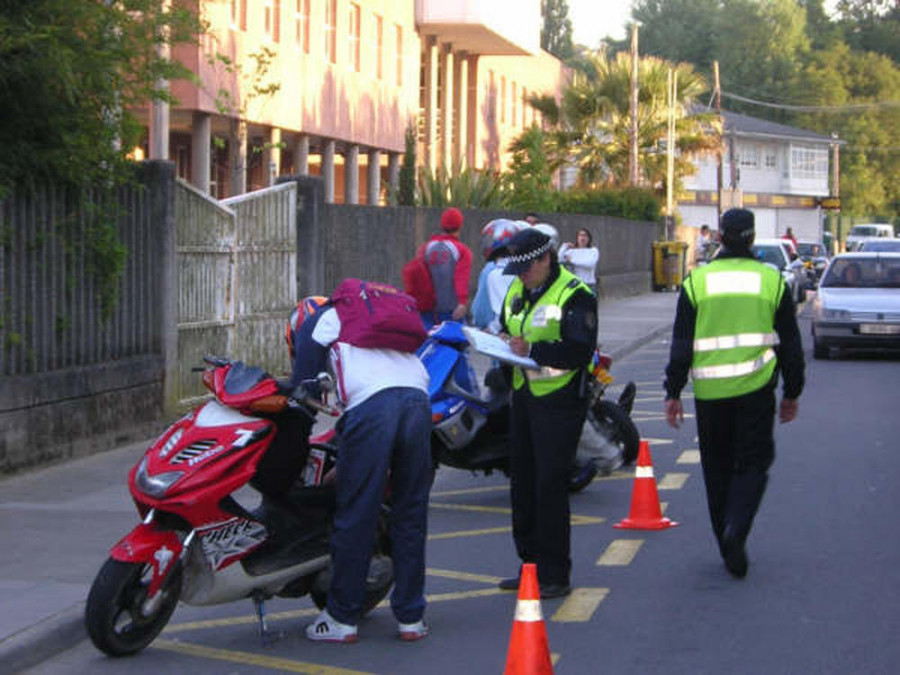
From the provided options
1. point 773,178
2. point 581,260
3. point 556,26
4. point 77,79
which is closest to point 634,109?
point 581,260

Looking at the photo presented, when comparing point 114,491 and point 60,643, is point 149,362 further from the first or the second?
point 60,643

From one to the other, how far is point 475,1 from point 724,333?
3112 centimetres

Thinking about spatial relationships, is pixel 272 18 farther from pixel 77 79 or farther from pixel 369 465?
pixel 369 465

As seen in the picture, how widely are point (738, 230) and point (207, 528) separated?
322 centimetres

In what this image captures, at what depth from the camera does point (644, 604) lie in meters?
7.46

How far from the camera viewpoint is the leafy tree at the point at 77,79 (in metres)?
10.1

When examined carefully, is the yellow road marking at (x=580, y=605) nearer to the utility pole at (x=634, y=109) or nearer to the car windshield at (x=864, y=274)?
the car windshield at (x=864, y=274)

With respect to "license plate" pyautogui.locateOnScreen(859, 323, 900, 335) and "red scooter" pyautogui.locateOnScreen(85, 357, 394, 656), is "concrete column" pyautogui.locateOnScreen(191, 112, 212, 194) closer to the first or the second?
"license plate" pyautogui.locateOnScreen(859, 323, 900, 335)

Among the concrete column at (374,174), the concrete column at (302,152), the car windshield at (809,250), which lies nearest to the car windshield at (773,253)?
the concrete column at (374,174)

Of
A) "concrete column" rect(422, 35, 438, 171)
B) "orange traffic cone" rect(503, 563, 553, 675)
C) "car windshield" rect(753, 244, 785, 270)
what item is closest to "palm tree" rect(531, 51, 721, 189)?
"concrete column" rect(422, 35, 438, 171)

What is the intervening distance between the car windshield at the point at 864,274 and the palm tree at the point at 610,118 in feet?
85.9

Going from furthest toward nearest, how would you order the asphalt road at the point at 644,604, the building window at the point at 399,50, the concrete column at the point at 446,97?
the concrete column at the point at 446,97 → the building window at the point at 399,50 → the asphalt road at the point at 644,604

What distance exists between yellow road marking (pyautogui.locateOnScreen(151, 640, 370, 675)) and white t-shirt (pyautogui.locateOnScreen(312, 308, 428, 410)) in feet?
3.58

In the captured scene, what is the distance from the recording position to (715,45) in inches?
4178
